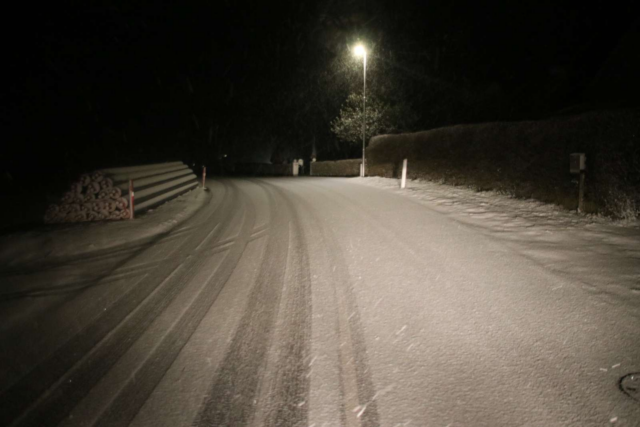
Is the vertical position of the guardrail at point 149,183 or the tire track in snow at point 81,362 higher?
the guardrail at point 149,183

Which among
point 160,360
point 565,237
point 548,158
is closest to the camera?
point 160,360

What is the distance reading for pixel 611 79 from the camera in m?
22.6

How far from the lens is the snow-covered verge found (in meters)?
7.29

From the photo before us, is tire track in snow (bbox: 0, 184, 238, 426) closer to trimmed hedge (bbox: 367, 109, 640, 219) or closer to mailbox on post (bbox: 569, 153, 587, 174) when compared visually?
mailbox on post (bbox: 569, 153, 587, 174)

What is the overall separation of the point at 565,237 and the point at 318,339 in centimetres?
588

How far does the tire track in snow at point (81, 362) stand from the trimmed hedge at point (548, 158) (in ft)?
27.4

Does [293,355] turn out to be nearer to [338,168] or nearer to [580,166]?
[580,166]

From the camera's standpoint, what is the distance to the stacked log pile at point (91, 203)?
1019cm

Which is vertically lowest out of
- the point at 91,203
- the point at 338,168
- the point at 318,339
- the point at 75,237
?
the point at 318,339

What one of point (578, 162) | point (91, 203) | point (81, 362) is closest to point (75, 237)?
point (91, 203)

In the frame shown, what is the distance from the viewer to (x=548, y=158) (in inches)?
402

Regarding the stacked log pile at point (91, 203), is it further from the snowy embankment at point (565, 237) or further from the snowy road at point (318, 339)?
the snowy embankment at point (565, 237)

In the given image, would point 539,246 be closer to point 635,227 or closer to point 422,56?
point 635,227

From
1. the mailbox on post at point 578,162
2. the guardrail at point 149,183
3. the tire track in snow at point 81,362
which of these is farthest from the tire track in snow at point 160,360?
the mailbox on post at point 578,162
